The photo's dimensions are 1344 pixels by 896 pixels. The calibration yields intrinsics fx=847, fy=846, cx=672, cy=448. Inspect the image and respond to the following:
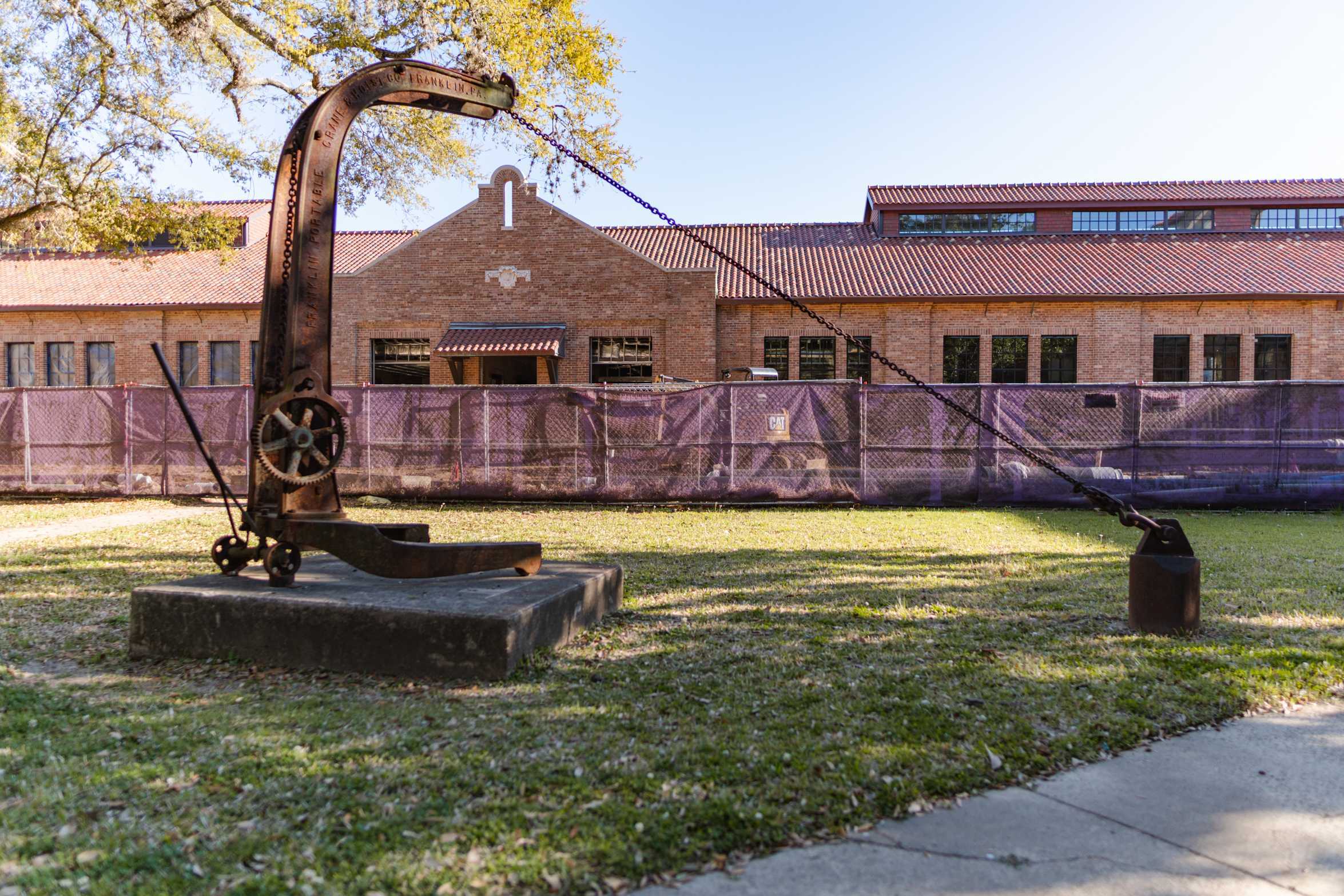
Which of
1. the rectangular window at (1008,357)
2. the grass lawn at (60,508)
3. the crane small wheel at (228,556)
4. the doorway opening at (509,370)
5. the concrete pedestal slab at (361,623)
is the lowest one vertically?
the grass lawn at (60,508)

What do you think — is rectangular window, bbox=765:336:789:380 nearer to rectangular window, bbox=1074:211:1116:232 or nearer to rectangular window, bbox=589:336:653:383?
rectangular window, bbox=589:336:653:383

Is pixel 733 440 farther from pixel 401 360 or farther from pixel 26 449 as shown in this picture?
pixel 401 360

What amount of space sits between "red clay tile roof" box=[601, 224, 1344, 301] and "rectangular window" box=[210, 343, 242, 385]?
1414 centimetres

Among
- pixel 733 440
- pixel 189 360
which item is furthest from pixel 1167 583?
pixel 189 360

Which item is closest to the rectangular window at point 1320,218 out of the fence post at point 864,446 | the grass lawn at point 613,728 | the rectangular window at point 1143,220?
the rectangular window at point 1143,220

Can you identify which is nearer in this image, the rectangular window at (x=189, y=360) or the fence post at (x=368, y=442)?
the fence post at (x=368, y=442)

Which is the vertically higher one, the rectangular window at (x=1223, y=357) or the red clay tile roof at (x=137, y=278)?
the red clay tile roof at (x=137, y=278)

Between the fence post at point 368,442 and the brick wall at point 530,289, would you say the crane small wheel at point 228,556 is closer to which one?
the fence post at point 368,442

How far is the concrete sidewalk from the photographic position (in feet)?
8.36

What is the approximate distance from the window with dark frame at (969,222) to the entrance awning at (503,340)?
14889mm

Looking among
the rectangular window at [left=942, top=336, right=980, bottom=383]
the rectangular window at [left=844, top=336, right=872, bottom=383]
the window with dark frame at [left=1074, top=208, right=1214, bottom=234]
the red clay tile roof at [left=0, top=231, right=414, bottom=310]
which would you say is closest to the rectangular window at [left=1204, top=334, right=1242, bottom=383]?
the window with dark frame at [left=1074, top=208, right=1214, bottom=234]

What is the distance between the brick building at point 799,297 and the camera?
2512 cm

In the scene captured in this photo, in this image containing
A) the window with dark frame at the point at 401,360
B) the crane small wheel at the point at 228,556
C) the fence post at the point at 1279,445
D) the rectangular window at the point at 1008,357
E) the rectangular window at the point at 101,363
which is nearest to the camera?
the crane small wheel at the point at 228,556

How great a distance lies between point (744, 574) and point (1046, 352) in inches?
894
